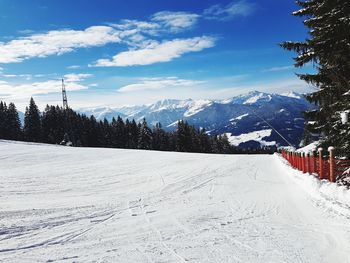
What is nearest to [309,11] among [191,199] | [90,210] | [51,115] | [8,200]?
[191,199]

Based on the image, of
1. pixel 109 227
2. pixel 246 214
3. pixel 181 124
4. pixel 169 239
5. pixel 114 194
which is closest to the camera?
pixel 169 239

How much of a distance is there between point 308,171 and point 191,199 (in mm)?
6614

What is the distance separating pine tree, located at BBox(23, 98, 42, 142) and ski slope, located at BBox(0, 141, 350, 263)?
6441cm

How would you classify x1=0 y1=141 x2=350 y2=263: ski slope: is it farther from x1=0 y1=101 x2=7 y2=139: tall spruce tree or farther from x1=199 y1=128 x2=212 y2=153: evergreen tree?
x1=199 y1=128 x2=212 y2=153: evergreen tree

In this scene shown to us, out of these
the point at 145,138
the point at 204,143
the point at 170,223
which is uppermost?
the point at 145,138

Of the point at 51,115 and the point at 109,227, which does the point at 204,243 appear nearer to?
the point at 109,227

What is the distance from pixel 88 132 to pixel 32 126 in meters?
11.4

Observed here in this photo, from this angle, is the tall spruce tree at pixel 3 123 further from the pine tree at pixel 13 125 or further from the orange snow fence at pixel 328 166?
the orange snow fence at pixel 328 166

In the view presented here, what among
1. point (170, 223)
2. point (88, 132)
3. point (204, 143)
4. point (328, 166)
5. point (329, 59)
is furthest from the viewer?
point (204, 143)

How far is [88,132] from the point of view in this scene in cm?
7988

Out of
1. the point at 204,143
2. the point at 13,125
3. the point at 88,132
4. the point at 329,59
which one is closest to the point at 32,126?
the point at 13,125

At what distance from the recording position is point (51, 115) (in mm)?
77250

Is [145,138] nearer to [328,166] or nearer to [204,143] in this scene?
[204,143]

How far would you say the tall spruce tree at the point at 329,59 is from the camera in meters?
13.5
